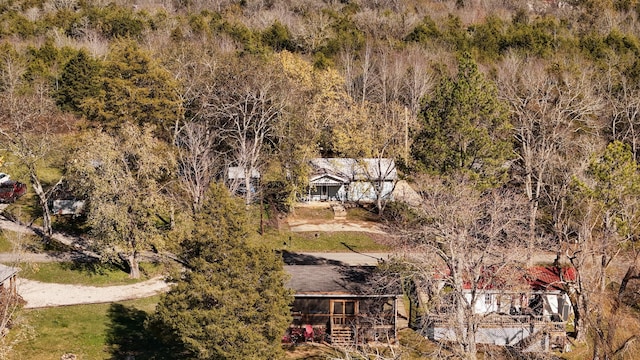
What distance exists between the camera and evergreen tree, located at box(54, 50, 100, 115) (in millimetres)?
60594

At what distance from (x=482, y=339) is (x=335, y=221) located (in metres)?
19.6

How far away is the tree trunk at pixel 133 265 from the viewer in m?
36.2

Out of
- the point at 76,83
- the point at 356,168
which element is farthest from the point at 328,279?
the point at 76,83

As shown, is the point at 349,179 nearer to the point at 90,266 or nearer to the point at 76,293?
the point at 90,266

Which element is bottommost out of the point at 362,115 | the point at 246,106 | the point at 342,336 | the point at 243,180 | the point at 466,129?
the point at 342,336

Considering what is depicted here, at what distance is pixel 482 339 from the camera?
31.0 metres

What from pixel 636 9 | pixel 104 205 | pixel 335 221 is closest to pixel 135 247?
pixel 104 205

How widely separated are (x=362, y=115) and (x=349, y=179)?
5791 millimetres

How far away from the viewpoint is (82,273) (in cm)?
3694

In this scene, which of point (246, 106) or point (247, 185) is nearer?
point (247, 185)

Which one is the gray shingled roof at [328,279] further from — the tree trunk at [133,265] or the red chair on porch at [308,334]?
Answer: the tree trunk at [133,265]

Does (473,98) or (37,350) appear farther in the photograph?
(473,98)

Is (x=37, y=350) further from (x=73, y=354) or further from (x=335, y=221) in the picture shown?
(x=335, y=221)

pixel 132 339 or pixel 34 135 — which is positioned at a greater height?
pixel 34 135
